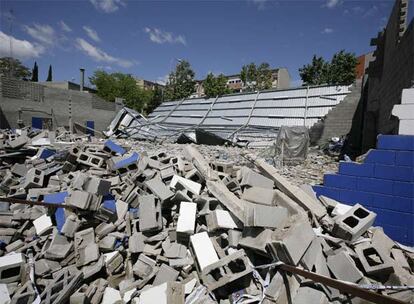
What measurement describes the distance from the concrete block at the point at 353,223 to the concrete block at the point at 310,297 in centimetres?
99

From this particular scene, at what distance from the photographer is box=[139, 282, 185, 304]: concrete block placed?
286 centimetres

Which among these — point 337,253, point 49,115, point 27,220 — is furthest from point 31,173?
point 49,115

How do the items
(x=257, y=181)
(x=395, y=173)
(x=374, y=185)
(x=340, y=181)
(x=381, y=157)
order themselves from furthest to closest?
(x=340, y=181)
(x=257, y=181)
(x=374, y=185)
(x=381, y=157)
(x=395, y=173)

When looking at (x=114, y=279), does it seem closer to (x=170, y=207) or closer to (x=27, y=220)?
(x=170, y=207)

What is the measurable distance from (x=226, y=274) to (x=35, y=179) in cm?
460

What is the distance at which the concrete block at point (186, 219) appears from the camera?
3.53 m

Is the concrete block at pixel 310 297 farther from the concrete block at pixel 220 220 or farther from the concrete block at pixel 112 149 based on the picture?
the concrete block at pixel 112 149

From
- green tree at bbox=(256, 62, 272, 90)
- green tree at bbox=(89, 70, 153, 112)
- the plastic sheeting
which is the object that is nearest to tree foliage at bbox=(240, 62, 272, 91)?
green tree at bbox=(256, 62, 272, 90)

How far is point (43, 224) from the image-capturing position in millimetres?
4234

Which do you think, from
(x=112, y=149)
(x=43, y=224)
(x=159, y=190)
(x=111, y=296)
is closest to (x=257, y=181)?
(x=159, y=190)

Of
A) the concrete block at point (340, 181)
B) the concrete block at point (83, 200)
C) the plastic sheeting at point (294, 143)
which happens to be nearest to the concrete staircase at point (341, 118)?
the plastic sheeting at point (294, 143)

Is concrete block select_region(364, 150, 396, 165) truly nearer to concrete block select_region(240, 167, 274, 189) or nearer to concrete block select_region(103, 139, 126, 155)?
concrete block select_region(240, 167, 274, 189)

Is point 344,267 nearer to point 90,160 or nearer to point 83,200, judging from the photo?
point 83,200

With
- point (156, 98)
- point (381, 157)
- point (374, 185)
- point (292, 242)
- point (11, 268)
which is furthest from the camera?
point (156, 98)
